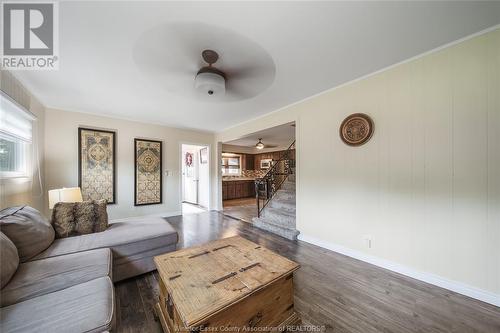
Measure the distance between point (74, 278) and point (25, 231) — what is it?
2.28 feet

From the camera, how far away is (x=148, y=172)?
14.9 feet

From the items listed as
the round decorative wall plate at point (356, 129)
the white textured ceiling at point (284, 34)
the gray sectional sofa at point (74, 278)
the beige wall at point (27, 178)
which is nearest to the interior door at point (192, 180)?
the beige wall at point (27, 178)

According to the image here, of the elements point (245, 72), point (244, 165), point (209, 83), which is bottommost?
point (244, 165)

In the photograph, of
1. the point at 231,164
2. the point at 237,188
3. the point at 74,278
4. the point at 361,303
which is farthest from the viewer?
the point at 231,164

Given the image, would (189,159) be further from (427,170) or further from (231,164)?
(427,170)

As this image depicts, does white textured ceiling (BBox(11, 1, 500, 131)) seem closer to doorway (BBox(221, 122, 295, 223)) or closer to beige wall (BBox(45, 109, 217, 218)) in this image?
beige wall (BBox(45, 109, 217, 218))

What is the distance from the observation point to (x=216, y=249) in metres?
1.67

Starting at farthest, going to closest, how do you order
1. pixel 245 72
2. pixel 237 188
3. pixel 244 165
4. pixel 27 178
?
1. pixel 244 165
2. pixel 237 188
3. pixel 27 178
4. pixel 245 72

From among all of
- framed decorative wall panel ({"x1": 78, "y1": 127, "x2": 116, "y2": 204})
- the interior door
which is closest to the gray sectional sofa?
framed decorative wall panel ({"x1": 78, "y1": 127, "x2": 116, "y2": 204})

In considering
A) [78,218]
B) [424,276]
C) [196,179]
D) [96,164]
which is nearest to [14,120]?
[78,218]

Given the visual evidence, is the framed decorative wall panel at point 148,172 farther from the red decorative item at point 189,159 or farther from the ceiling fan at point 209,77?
the ceiling fan at point 209,77

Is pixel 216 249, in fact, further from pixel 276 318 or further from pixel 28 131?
pixel 28 131

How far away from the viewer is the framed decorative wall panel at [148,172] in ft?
14.4

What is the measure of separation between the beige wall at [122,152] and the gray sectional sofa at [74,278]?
7.83 ft
